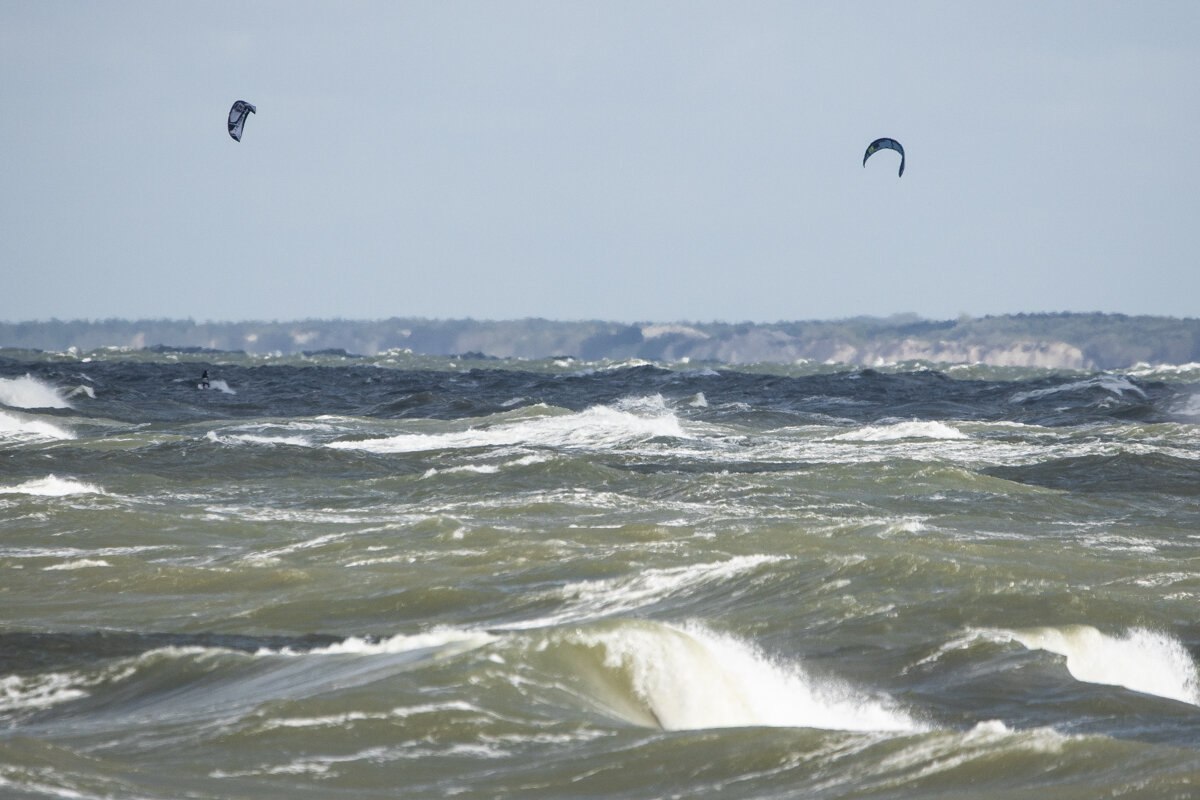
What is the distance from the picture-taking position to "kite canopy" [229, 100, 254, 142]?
41.5 meters

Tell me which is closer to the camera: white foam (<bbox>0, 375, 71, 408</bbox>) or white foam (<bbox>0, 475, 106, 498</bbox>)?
white foam (<bbox>0, 475, 106, 498</bbox>)

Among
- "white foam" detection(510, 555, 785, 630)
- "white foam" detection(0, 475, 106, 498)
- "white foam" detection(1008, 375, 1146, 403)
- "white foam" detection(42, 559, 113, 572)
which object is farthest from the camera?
"white foam" detection(1008, 375, 1146, 403)

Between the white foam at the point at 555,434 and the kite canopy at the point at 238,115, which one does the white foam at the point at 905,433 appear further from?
the kite canopy at the point at 238,115

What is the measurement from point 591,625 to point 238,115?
33195mm

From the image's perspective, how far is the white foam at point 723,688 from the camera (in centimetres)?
984

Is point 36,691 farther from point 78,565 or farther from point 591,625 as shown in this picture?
point 78,565

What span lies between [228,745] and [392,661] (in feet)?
6.97

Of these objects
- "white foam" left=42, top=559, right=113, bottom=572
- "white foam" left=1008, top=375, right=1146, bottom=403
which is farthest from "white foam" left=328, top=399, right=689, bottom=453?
"white foam" left=1008, top=375, right=1146, bottom=403

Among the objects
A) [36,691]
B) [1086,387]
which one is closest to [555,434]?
[36,691]

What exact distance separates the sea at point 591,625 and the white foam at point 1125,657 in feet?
0.10

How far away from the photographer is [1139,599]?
1405 cm

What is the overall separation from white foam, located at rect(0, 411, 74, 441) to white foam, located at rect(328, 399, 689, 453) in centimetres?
563

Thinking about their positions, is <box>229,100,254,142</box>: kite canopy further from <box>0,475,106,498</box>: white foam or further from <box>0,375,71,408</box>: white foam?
<box>0,475,106,498</box>: white foam

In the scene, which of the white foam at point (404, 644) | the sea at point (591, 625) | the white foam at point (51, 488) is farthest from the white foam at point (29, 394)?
the white foam at point (404, 644)
